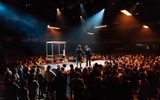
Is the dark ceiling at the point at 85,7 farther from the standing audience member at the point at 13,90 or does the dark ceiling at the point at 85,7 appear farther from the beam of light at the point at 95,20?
the standing audience member at the point at 13,90

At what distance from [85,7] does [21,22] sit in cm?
761

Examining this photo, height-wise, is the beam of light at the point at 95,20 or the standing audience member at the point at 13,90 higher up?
the beam of light at the point at 95,20

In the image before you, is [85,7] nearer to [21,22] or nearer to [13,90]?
[21,22]

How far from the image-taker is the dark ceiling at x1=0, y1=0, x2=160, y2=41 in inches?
1017

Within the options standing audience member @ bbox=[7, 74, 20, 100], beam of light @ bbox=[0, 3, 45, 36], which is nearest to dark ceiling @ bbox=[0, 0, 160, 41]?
beam of light @ bbox=[0, 3, 45, 36]

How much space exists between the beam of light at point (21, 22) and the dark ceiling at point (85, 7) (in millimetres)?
478

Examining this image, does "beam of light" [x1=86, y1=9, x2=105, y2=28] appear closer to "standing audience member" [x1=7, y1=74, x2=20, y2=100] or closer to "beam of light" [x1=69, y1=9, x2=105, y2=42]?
"beam of light" [x1=69, y1=9, x2=105, y2=42]

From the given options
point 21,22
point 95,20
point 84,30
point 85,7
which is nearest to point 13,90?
point 21,22

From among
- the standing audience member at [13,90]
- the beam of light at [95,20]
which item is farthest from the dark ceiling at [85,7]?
the standing audience member at [13,90]

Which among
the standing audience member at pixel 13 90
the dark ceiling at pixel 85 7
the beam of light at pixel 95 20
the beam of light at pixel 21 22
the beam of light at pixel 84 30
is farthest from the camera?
the beam of light at pixel 84 30

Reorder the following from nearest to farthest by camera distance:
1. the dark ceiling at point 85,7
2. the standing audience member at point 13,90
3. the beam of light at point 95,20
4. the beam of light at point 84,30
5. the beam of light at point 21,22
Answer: the standing audience member at point 13,90 < the dark ceiling at point 85,7 < the beam of light at point 21,22 < the beam of light at point 95,20 < the beam of light at point 84,30

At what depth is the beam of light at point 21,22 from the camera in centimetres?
3041

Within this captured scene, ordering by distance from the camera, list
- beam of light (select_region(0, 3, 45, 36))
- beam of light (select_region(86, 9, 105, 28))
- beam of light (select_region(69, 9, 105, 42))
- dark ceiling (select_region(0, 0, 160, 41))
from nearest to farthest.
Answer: dark ceiling (select_region(0, 0, 160, 41))
beam of light (select_region(0, 3, 45, 36))
beam of light (select_region(86, 9, 105, 28))
beam of light (select_region(69, 9, 105, 42))

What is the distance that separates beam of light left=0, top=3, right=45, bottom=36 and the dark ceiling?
48 cm
